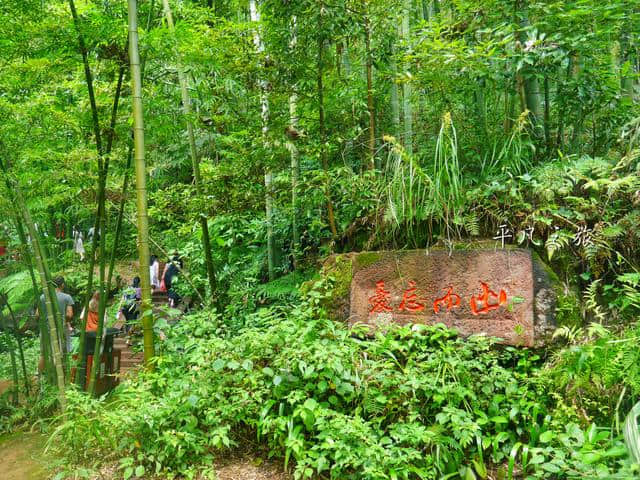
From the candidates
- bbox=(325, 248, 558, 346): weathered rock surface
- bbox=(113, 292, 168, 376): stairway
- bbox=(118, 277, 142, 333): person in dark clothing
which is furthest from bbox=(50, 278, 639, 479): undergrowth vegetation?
bbox=(118, 277, 142, 333): person in dark clothing

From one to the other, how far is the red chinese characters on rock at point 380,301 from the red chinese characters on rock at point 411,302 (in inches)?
4.0

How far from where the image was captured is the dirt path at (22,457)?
327cm

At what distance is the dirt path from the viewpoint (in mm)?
3267

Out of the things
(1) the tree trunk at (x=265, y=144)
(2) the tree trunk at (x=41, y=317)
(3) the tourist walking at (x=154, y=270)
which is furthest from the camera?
(3) the tourist walking at (x=154, y=270)

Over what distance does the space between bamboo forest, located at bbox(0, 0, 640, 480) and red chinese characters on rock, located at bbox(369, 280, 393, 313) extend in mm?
18

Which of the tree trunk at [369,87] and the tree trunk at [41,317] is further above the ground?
the tree trunk at [369,87]

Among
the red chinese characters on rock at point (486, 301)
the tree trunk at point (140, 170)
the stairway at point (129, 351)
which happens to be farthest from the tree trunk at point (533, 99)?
the stairway at point (129, 351)

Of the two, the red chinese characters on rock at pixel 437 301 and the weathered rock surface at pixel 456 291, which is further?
the red chinese characters on rock at pixel 437 301

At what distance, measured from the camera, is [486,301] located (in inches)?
126

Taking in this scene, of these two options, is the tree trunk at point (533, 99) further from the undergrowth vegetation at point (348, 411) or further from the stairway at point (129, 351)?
the stairway at point (129, 351)

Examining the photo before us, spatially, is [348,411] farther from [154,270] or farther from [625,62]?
[154,270]

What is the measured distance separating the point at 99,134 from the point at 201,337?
1.80 m

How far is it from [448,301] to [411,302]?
26 centimetres

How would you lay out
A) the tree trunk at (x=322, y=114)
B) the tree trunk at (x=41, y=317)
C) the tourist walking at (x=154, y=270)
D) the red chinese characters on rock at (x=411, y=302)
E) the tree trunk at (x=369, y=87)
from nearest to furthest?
the red chinese characters on rock at (x=411, y=302) → the tree trunk at (x=322, y=114) → the tree trunk at (x=369, y=87) → the tree trunk at (x=41, y=317) → the tourist walking at (x=154, y=270)
